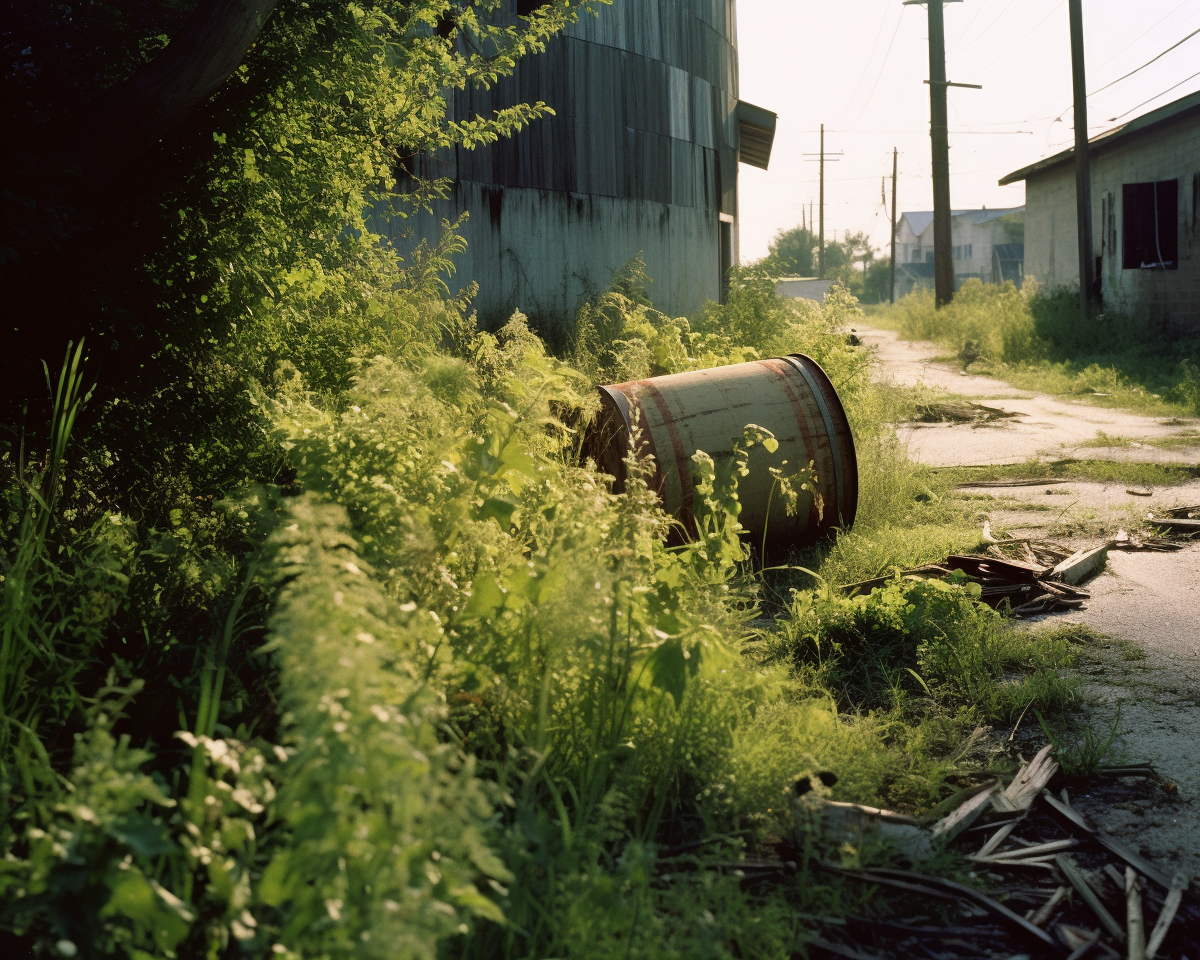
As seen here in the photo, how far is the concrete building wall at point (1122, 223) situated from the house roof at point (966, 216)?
4871 cm

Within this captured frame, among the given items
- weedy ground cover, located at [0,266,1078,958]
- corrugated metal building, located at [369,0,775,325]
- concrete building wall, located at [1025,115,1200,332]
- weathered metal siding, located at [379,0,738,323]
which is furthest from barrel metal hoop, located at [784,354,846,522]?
concrete building wall, located at [1025,115,1200,332]

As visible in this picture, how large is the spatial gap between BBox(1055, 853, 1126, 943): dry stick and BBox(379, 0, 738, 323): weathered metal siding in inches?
266

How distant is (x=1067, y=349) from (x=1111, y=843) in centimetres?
1665

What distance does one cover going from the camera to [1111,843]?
100 inches

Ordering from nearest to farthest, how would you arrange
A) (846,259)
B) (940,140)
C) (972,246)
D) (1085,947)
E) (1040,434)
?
(1085,947) → (1040,434) → (940,140) → (972,246) → (846,259)

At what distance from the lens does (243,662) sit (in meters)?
3.01

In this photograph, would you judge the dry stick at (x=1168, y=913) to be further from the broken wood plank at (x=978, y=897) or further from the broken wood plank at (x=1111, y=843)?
the broken wood plank at (x=978, y=897)

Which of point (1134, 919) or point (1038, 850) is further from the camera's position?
point (1038, 850)

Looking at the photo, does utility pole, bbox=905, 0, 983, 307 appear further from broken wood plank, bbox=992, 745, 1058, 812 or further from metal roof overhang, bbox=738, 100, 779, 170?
broken wood plank, bbox=992, 745, 1058, 812

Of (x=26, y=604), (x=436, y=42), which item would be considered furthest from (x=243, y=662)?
(x=436, y=42)

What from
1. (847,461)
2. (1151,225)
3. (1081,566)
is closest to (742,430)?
(847,461)

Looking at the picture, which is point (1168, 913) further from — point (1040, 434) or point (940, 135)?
point (940, 135)

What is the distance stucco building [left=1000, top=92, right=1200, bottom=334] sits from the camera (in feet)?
53.2

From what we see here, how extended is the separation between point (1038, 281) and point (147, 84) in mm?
25813
